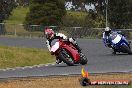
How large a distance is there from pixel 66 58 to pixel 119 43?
4.55 m

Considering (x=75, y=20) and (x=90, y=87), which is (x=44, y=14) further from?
(x=90, y=87)

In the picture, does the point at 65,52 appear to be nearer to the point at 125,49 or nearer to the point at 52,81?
the point at 125,49

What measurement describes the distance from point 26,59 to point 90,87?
9.55 m

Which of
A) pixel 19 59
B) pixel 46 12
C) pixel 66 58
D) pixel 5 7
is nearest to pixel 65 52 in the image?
pixel 66 58

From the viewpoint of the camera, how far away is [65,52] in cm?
1817

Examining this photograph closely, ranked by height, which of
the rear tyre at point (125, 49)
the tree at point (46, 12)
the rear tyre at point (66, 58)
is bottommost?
the tree at point (46, 12)

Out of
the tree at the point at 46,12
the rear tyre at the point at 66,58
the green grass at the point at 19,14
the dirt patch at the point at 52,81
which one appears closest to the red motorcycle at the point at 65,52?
the rear tyre at the point at 66,58

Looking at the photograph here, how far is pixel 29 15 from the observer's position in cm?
5075

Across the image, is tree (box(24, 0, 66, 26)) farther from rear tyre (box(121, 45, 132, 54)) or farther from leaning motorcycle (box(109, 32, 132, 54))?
rear tyre (box(121, 45, 132, 54))

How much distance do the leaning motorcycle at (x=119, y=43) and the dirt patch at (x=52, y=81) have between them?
296 inches

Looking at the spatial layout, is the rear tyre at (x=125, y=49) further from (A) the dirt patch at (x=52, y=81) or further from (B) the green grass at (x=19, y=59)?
(A) the dirt patch at (x=52, y=81)

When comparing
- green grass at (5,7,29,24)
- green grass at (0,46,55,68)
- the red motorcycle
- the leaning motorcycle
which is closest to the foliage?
green grass at (5,7,29,24)

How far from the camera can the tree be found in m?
48.8

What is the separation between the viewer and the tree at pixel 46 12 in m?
48.8
